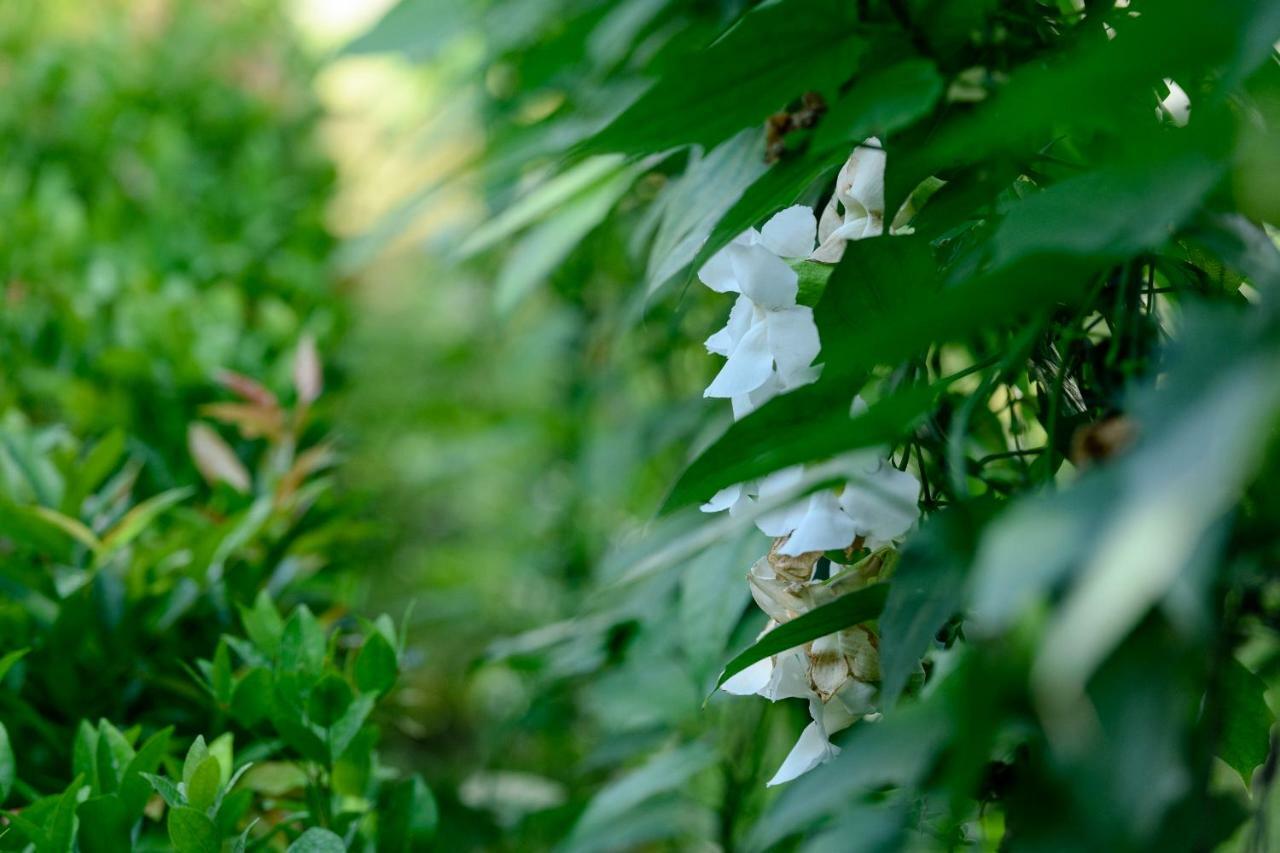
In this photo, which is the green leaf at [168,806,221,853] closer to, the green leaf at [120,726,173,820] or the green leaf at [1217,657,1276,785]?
the green leaf at [120,726,173,820]

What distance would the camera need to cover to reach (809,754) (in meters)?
0.54

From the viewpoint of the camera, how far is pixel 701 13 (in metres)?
0.97

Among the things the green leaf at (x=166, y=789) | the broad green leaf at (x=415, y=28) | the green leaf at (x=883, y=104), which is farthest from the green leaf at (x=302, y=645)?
the broad green leaf at (x=415, y=28)

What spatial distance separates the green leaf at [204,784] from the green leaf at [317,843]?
53mm

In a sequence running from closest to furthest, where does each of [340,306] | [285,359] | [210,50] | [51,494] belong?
[51,494] < [285,359] < [340,306] < [210,50]

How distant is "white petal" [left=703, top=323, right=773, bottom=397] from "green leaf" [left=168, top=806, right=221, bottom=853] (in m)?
0.32

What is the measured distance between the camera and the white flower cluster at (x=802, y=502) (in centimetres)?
51

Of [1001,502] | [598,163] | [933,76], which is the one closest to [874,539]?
[1001,502]

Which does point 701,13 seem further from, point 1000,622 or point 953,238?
point 1000,622

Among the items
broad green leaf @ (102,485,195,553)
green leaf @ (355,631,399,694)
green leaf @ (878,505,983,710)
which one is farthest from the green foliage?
broad green leaf @ (102,485,195,553)

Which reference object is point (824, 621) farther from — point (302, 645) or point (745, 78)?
point (302, 645)

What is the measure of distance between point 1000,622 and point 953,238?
13.9 inches

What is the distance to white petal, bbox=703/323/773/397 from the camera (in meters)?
0.53

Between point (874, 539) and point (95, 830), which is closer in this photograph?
point (874, 539)
